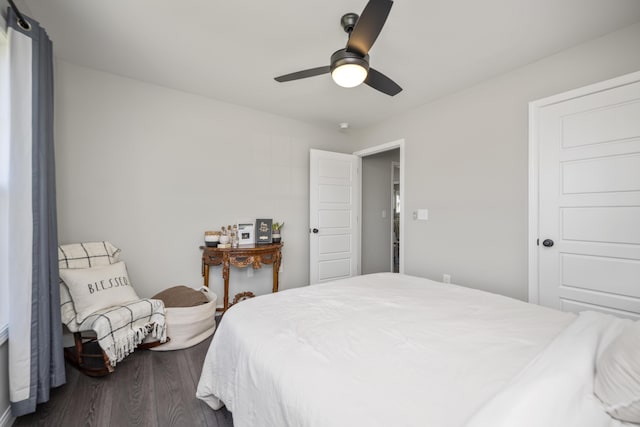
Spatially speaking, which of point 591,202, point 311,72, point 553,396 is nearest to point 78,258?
point 311,72

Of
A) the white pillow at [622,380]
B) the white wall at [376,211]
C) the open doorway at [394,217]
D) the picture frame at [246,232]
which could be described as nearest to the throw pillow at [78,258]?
the picture frame at [246,232]

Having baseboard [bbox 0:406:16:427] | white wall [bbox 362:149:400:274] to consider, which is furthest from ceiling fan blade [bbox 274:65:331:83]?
white wall [bbox 362:149:400:274]

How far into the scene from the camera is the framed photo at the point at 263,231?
3424 mm

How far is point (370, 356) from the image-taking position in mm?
1026

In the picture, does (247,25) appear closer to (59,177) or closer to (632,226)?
(59,177)

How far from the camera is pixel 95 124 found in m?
2.58

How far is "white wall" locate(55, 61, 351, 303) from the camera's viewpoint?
2512 mm

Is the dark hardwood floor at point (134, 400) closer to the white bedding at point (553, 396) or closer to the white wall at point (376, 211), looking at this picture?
the white bedding at point (553, 396)

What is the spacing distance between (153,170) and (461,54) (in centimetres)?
306

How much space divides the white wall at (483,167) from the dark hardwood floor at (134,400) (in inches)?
100

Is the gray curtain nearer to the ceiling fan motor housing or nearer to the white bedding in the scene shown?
the ceiling fan motor housing

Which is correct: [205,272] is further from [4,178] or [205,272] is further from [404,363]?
[404,363]

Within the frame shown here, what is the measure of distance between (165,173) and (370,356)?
2789 mm

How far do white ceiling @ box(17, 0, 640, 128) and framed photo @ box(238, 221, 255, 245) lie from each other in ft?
5.03
